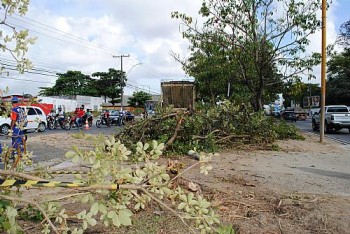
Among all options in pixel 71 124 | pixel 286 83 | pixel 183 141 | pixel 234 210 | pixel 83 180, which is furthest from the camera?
pixel 71 124

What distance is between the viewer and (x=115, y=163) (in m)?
2.58

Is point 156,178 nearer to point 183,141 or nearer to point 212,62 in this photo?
point 183,141

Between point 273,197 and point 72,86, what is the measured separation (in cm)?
8836

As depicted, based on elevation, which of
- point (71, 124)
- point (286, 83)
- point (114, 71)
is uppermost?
point (114, 71)

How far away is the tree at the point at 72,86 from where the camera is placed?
291ft

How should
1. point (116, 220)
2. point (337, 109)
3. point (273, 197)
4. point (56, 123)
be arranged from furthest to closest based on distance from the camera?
point (56, 123) → point (337, 109) → point (273, 197) → point (116, 220)

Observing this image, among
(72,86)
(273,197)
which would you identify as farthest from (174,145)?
(72,86)

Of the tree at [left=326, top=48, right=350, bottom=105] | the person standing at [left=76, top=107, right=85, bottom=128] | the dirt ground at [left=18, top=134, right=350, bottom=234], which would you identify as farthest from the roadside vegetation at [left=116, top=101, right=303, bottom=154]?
the tree at [left=326, top=48, right=350, bottom=105]

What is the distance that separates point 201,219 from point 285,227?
2221 millimetres

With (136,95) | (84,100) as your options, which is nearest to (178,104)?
(84,100)

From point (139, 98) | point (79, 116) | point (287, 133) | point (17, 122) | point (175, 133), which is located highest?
point (139, 98)

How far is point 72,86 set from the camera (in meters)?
89.8

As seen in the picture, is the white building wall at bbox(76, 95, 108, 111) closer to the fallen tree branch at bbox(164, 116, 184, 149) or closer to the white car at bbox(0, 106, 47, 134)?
the white car at bbox(0, 106, 47, 134)

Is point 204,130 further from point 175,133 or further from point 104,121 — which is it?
point 104,121
